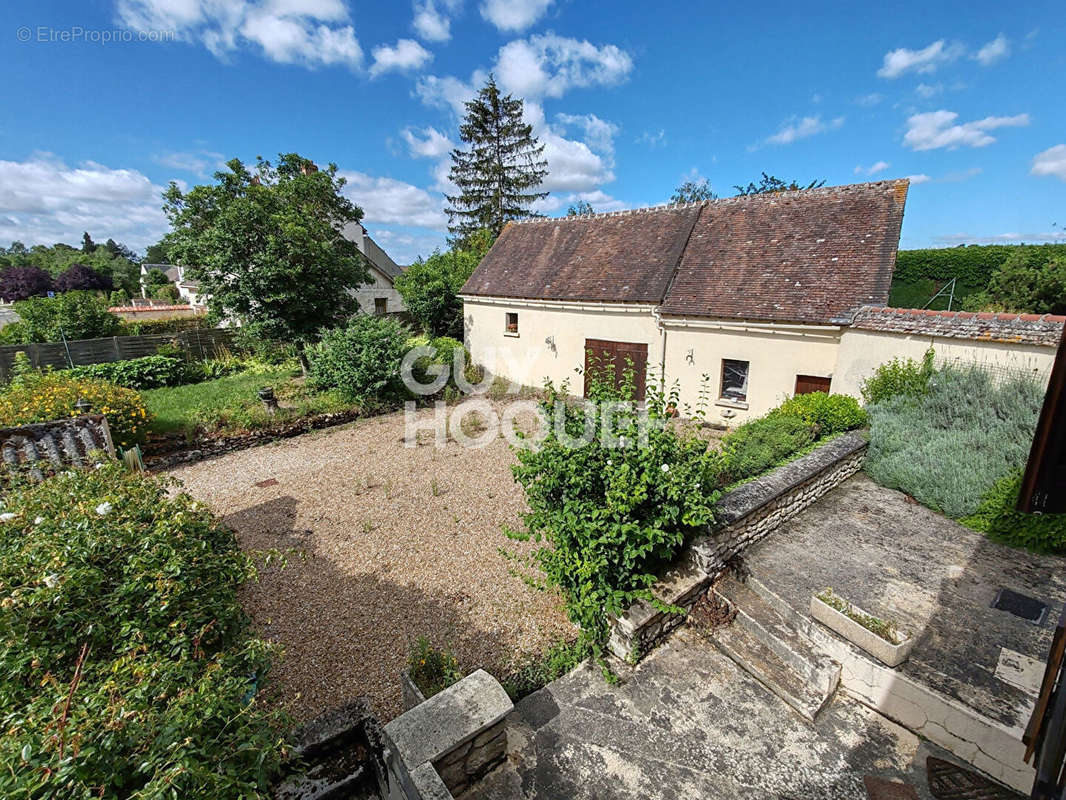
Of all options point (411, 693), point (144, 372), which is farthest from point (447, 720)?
point (144, 372)

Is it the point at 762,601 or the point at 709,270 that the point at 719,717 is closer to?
the point at 762,601

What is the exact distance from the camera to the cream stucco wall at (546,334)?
13.8 meters

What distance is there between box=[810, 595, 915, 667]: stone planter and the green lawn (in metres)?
12.2

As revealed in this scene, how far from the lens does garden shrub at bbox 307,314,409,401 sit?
12898mm

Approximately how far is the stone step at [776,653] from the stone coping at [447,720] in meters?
2.65

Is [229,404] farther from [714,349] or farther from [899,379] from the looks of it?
[899,379]

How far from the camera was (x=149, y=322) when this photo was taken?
65.1 ft

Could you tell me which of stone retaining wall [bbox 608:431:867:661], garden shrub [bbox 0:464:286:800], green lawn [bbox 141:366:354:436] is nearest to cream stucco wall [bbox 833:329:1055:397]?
stone retaining wall [bbox 608:431:867:661]

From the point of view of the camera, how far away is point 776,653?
446cm

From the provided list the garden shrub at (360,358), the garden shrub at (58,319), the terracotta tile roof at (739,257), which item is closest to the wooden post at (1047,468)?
the terracotta tile roof at (739,257)

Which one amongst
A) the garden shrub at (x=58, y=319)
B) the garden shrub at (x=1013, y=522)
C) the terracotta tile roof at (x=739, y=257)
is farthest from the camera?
the garden shrub at (x=58, y=319)

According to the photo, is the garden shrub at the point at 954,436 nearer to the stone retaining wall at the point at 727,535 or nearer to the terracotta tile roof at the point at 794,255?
the stone retaining wall at the point at 727,535

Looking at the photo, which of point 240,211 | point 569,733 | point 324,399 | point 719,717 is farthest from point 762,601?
point 240,211

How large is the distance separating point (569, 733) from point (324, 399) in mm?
11831
